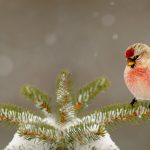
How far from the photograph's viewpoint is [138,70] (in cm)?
146

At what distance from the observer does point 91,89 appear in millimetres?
1562

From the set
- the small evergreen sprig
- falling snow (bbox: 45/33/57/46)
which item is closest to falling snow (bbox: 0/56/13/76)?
falling snow (bbox: 45/33/57/46)

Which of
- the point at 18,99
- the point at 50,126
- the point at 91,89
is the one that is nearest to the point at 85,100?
the point at 91,89

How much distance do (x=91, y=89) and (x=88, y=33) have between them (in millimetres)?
2867

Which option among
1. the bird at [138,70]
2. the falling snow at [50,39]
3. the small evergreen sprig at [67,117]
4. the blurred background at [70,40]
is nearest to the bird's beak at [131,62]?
the bird at [138,70]

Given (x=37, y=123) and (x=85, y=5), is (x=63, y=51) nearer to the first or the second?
(x=85, y=5)

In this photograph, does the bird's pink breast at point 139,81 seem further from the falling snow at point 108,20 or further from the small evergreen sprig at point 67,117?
the falling snow at point 108,20

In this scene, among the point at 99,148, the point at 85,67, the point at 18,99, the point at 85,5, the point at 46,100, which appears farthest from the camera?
the point at 85,5

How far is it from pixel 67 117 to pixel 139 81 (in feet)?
0.72

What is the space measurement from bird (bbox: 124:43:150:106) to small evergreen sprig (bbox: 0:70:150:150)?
47 mm

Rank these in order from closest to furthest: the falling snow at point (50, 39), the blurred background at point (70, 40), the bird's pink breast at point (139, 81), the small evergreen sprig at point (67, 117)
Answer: the small evergreen sprig at point (67, 117) < the bird's pink breast at point (139, 81) < the blurred background at point (70, 40) < the falling snow at point (50, 39)

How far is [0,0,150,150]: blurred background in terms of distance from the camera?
13.4ft

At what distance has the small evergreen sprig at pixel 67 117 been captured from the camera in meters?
1.29

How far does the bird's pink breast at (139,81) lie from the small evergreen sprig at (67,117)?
0.14ft
